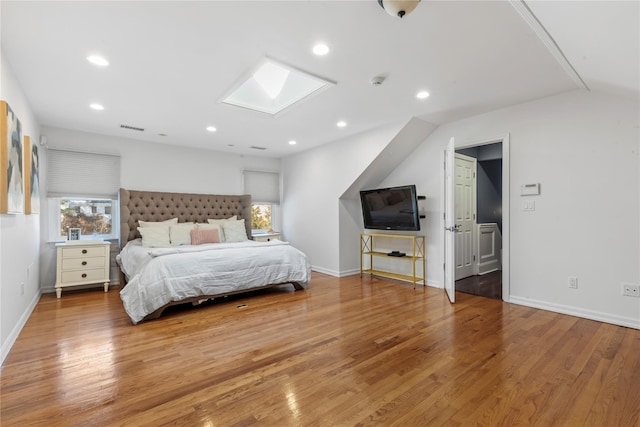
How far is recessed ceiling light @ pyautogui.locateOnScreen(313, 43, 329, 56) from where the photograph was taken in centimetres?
221

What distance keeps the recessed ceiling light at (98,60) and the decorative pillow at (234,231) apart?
9.96 feet

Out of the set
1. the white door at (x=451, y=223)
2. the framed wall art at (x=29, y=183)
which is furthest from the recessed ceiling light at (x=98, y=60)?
the white door at (x=451, y=223)

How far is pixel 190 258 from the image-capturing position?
339 cm

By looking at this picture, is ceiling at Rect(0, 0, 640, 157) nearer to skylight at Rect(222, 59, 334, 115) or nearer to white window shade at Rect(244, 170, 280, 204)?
skylight at Rect(222, 59, 334, 115)

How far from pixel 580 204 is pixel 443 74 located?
198 centimetres

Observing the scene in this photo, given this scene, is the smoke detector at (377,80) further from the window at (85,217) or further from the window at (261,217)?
the window at (85,217)

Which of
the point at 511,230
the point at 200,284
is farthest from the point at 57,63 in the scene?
the point at 511,230

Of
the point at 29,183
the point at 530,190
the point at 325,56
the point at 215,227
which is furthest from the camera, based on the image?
the point at 215,227

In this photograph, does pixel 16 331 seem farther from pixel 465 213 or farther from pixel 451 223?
pixel 465 213

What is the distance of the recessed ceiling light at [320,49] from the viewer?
221cm

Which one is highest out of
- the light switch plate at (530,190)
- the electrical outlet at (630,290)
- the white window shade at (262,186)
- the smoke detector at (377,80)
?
the smoke detector at (377,80)

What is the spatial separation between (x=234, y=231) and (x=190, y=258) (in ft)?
5.69

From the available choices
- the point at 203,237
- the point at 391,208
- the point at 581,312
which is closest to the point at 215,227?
the point at 203,237

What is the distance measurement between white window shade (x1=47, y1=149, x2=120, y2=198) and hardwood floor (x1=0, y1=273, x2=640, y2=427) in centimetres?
188
